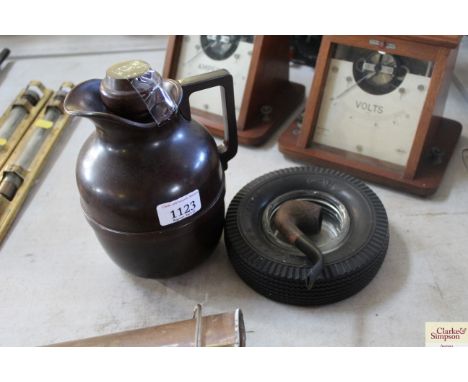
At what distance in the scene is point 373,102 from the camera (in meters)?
1.23

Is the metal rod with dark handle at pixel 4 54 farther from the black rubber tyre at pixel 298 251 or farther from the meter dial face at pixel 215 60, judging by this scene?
the black rubber tyre at pixel 298 251

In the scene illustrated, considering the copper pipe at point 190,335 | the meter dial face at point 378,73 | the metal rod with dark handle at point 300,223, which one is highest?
the meter dial face at point 378,73

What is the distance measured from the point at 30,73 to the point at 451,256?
5.49ft

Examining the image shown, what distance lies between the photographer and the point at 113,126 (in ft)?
2.63

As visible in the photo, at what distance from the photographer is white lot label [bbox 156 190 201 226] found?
0.85m

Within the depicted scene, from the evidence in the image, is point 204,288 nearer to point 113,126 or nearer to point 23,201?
point 113,126

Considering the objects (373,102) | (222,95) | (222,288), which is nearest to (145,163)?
(222,95)

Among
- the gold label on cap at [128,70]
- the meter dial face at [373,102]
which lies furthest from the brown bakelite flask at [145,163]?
the meter dial face at [373,102]

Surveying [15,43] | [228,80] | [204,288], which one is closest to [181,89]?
[228,80]

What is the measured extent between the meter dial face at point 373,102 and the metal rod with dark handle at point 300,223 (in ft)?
1.03

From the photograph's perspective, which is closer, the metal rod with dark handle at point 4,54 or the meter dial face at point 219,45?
the meter dial face at point 219,45

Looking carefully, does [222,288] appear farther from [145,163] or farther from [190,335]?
[145,163]

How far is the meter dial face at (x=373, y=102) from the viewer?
46.1 inches

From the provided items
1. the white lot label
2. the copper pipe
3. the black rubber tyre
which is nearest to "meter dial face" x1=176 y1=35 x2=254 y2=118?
the black rubber tyre
